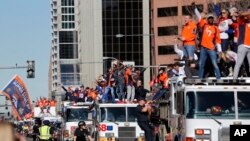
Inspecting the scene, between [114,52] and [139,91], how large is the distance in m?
88.9

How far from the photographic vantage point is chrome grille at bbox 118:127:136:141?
1165 inches

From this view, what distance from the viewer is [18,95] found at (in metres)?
84.4

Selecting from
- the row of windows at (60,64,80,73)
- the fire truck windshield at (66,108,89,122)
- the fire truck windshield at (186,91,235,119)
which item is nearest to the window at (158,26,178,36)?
the row of windows at (60,64,80,73)

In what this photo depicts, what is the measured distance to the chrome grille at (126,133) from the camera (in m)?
29.6

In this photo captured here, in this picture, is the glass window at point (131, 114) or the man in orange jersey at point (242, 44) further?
the glass window at point (131, 114)

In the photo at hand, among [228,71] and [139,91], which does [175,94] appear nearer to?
[228,71]

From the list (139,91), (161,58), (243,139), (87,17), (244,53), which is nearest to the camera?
(243,139)

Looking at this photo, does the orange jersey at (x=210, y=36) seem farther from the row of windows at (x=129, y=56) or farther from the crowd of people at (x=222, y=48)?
the row of windows at (x=129, y=56)

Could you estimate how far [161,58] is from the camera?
116000 millimetres

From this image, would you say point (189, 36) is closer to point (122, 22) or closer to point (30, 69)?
point (30, 69)

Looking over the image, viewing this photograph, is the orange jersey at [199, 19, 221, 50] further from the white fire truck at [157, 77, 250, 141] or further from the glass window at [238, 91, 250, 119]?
the glass window at [238, 91, 250, 119]

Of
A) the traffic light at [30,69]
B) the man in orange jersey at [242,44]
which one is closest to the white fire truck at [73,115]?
the traffic light at [30,69]

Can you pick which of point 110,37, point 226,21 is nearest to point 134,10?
point 110,37

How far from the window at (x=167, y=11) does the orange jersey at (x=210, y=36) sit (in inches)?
3623
